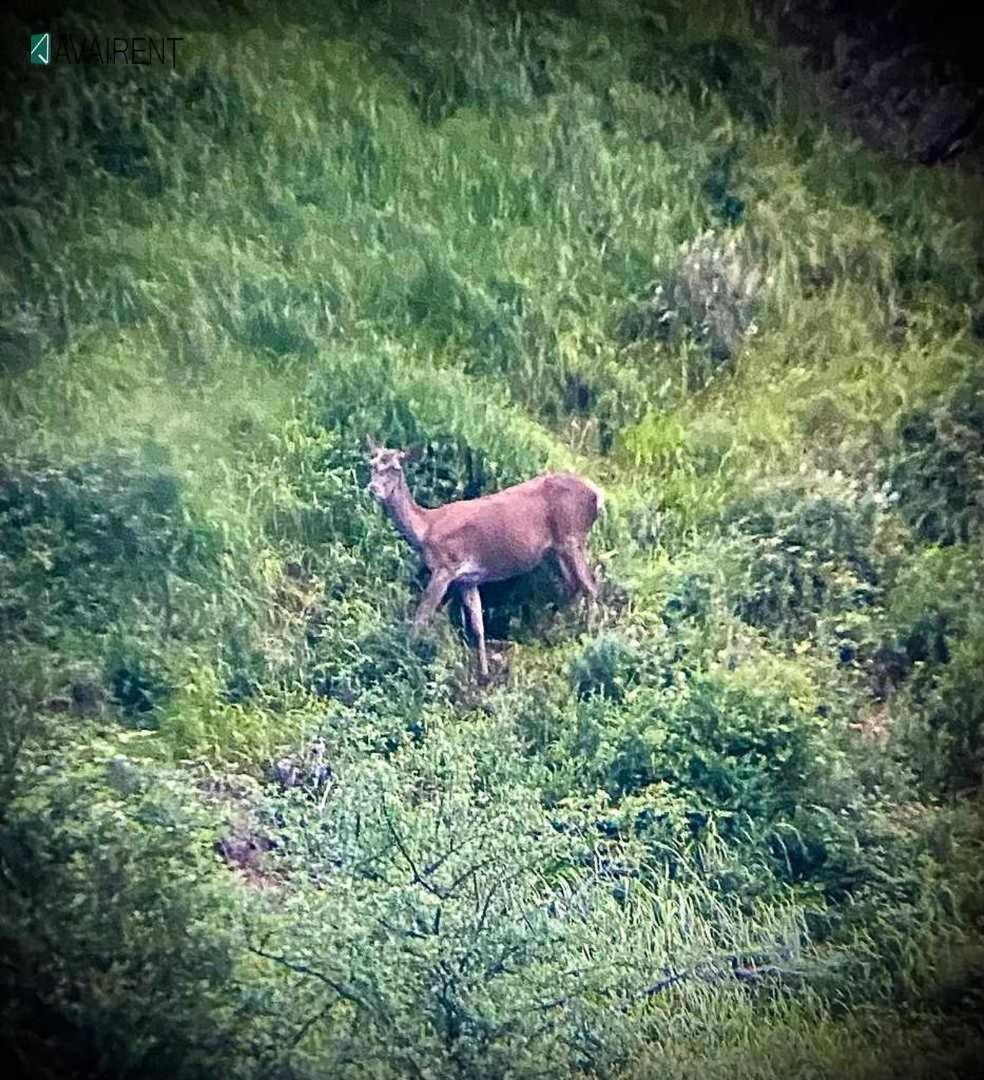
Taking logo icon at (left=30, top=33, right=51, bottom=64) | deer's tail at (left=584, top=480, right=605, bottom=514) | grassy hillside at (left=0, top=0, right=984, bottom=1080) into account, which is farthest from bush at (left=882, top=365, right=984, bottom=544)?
logo icon at (left=30, top=33, right=51, bottom=64)

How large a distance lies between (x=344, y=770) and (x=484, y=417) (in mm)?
556

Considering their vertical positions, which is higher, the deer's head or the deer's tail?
the deer's head

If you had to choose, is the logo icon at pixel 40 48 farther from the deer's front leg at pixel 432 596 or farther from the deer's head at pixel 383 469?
the deer's front leg at pixel 432 596

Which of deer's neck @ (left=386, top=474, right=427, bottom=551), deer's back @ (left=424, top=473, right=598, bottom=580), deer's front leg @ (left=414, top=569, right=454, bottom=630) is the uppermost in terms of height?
deer's neck @ (left=386, top=474, right=427, bottom=551)

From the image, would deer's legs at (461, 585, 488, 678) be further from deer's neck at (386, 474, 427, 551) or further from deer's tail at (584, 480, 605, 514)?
deer's tail at (584, 480, 605, 514)

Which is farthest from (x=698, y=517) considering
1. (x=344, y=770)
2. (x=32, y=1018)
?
(x=32, y=1018)

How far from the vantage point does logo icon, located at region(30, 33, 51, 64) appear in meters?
1.87

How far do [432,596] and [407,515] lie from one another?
0.12m

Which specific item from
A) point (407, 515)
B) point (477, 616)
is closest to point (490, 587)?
point (477, 616)

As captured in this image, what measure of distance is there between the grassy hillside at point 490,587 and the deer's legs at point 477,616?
0.02 metres

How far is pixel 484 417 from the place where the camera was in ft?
6.35

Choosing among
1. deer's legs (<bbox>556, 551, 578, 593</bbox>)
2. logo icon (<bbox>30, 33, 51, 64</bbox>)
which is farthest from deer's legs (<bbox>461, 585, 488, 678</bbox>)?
logo icon (<bbox>30, 33, 51, 64</bbox>)

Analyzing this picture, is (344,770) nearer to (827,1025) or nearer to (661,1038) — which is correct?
(661,1038)

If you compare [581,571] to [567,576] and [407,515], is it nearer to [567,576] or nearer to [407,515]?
[567,576]
